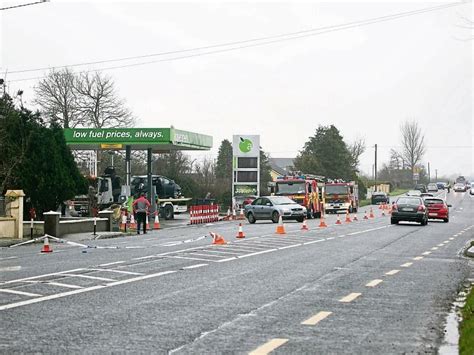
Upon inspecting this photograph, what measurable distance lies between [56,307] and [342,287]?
469 centimetres

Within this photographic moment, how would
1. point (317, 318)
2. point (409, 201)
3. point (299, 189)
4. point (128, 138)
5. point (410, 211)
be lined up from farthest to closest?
point (299, 189)
point (128, 138)
point (409, 201)
point (410, 211)
point (317, 318)

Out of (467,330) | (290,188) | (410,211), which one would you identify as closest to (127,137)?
(290,188)

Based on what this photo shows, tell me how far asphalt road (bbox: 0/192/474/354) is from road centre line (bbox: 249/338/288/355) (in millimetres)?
20

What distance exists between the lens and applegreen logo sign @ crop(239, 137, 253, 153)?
49.5m

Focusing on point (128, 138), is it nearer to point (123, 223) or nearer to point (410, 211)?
point (123, 223)

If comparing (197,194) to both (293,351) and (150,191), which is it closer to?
(150,191)

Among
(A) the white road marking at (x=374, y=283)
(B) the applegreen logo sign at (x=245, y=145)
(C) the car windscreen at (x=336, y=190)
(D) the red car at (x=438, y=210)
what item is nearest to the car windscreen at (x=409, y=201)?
(D) the red car at (x=438, y=210)

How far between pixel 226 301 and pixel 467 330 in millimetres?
3481

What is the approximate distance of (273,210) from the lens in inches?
1499

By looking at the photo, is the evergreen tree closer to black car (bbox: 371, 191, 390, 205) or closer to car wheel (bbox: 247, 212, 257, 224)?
→ black car (bbox: 371, 191, 390, 205)

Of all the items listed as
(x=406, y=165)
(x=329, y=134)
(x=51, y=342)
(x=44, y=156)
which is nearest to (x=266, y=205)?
(x=44, y=156)

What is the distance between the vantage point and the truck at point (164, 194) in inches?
1730

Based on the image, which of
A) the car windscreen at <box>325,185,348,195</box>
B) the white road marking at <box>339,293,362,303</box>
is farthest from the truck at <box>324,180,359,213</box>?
the white road marking at <box>339,293,362,303</box>

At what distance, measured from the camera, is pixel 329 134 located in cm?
9612
